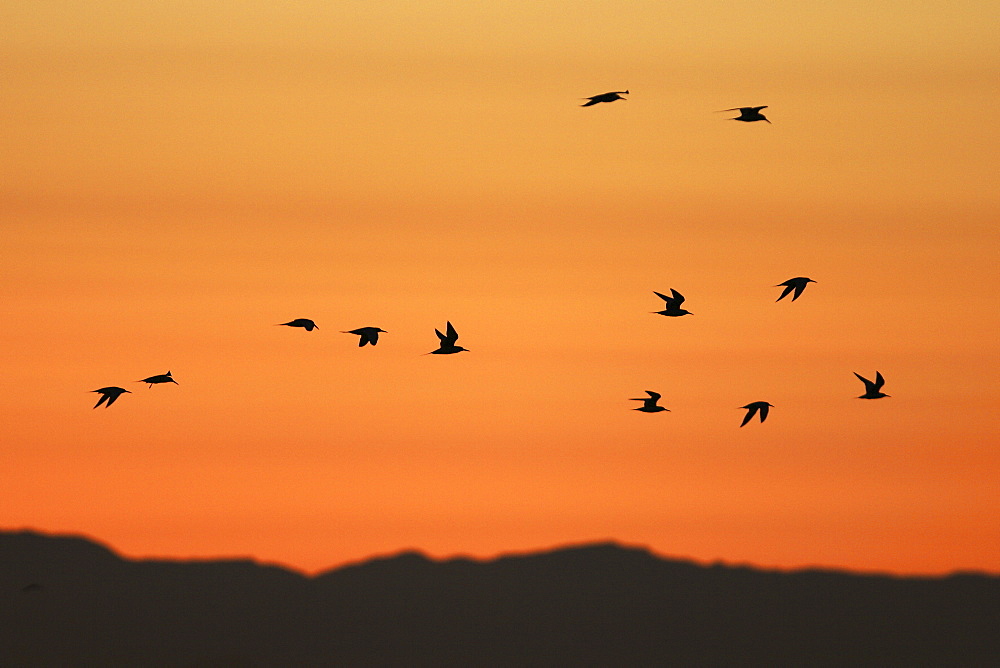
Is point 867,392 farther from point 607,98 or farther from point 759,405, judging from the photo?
point 607,98

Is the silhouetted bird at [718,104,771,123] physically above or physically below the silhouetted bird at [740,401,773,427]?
above

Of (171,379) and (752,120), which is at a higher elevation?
(752,120)

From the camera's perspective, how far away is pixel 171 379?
89.0 metres

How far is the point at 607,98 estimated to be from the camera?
269 ft

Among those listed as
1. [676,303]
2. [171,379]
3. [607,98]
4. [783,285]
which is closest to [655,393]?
[676,303]

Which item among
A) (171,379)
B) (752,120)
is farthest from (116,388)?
(752,120)

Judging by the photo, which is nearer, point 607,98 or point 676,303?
point 607,98

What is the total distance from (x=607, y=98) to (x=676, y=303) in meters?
12.9

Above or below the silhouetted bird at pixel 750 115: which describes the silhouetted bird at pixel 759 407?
below

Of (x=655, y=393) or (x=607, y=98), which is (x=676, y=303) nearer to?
(x=655, y=393)

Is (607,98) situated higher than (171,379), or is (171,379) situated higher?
(607,98)

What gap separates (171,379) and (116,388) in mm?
2646

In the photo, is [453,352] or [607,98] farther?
[453,352]

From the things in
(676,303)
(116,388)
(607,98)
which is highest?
(607,98)
